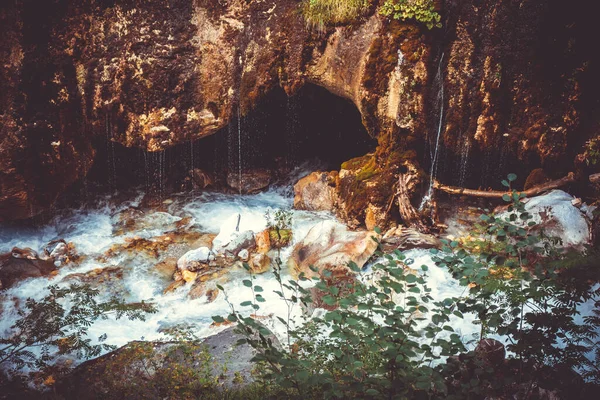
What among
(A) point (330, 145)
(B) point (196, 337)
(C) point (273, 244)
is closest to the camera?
(B) point (196, 337)

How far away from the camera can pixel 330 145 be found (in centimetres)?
1090

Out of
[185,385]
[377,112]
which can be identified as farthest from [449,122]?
[185,385]

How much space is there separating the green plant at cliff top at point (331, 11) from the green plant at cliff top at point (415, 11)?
0.51 metres

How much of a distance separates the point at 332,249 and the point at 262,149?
4.88 metres

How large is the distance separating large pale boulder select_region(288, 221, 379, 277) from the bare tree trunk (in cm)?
79

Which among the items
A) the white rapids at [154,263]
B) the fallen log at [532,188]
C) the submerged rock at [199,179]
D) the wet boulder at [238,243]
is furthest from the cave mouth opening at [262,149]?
the wet boulder at [238,243]

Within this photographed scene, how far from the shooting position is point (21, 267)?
6.76m

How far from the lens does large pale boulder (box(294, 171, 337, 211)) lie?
8.79 metres

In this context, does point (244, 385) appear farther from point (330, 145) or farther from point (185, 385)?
point (330, 145)

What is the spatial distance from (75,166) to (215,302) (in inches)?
167

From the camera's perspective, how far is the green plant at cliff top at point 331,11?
729cm

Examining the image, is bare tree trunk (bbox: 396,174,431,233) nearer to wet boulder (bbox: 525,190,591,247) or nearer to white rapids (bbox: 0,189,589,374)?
white rapids (bbox: 0,189,589,374)

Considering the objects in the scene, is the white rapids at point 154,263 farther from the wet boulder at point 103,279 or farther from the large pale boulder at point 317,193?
the large pale boulder at point 317,193

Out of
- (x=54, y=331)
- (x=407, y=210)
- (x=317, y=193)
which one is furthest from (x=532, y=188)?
(x=54, y=331)
